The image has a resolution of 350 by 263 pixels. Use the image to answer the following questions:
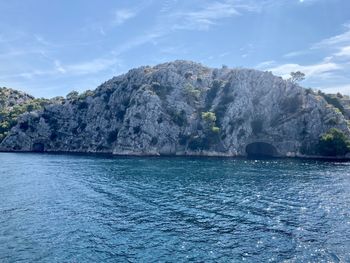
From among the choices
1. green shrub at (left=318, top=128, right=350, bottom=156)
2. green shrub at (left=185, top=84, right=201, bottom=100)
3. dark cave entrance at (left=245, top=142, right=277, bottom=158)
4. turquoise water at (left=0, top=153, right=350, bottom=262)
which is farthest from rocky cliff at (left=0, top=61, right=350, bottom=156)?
turquoise water at (left=0, top=153, right=350, bottom=262)

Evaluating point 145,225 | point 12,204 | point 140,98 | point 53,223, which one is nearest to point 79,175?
point 12,204

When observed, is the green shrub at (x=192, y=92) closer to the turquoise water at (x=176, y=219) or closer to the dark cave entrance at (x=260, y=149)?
the dark cave entrance at (x=260, y=149)

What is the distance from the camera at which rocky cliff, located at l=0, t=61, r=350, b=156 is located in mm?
156375

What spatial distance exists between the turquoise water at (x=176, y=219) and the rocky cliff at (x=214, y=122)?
69.9m

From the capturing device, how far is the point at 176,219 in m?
49.4

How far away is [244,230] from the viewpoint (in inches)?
1731

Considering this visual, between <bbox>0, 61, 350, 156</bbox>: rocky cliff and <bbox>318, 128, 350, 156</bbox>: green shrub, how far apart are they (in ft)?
23.0

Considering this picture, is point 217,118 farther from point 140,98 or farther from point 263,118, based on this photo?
point 140,98

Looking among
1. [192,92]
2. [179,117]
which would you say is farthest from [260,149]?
[192,92]

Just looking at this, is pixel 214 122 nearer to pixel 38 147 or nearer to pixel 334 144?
pixel 334 144

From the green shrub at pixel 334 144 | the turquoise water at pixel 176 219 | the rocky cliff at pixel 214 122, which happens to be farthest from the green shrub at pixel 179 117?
the turquoise water at pixel 176 219

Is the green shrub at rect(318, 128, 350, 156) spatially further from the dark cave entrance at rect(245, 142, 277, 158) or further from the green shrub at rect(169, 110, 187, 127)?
the green shrub at rect(169, 110, 187, 127)

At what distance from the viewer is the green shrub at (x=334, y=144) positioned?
449 ft

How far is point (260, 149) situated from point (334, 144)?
39812 millimetres
